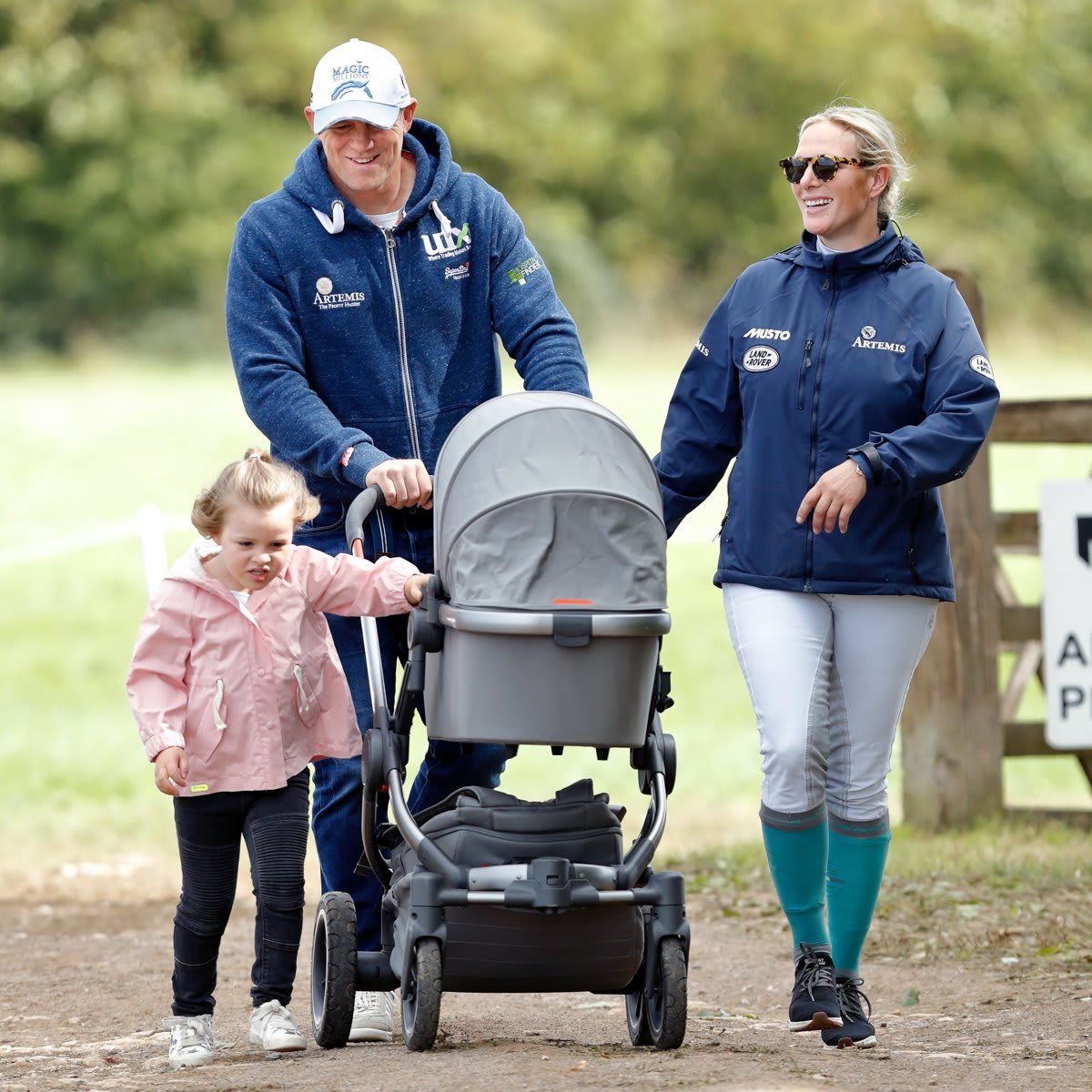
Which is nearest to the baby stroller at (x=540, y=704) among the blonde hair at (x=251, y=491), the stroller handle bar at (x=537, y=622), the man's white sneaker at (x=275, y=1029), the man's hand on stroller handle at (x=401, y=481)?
the stroller handle bar at (x=537, y=622)

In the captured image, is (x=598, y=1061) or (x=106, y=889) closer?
(x=598, y=1061)

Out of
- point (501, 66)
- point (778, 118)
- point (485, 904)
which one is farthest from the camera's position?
point (778, 118)

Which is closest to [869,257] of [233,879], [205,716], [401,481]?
[401,481]

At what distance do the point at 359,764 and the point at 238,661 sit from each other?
49cm

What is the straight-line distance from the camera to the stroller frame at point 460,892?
3965 mm

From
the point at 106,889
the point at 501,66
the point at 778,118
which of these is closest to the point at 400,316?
the point at 106,889

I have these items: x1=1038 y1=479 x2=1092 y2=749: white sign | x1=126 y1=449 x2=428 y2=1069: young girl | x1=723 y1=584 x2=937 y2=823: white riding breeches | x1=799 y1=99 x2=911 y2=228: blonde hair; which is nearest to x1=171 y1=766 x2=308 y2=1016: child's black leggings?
x1=126 y1=449 x2=428 y2=1069: young girl

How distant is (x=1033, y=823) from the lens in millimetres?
7930

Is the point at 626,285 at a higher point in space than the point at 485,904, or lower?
higher

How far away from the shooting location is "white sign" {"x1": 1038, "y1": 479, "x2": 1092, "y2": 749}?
7781 mm

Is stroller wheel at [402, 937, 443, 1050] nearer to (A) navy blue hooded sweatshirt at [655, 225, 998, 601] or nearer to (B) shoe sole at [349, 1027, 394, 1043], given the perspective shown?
(B) shoe sole at [349, 1027, 394, 1043]

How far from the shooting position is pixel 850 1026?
4.53m

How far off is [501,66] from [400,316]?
33.0 metres

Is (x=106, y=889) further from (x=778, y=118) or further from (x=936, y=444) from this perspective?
(x=778, y=118)
